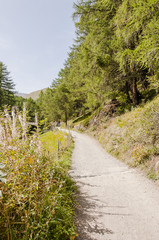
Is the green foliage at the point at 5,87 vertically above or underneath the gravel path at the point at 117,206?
above

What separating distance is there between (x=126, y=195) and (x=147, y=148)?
2.73 metres

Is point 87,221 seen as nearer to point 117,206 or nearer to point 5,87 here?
point 117,206

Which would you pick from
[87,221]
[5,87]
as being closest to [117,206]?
[87,221]

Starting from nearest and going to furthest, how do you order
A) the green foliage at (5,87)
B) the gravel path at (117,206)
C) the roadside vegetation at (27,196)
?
the roadside vegetation at (27,196), the gravel path at (117,206), the green foliage at (5,87)

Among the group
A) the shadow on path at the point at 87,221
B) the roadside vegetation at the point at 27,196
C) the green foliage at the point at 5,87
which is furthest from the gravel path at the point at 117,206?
the green foliage at the point at 5,87

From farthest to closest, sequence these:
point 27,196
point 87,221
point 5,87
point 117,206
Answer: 1. point 5,87
2. point 117,206
3. point 87,221
4. point 27,196

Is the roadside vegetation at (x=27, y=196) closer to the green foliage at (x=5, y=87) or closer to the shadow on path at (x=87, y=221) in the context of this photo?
the shadow on path at (x=87, y=221)

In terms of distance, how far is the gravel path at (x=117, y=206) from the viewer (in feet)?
9.89

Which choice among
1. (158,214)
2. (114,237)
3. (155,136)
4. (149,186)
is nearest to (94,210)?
(114,237)

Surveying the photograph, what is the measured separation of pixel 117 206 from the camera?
3908 mm

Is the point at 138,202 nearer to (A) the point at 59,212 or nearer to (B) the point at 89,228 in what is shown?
(B) the point at 89,228

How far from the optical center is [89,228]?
10.4 ft

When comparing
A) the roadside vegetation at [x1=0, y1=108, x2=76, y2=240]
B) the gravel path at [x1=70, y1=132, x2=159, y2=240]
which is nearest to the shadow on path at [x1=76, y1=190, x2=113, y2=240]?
the gravel path at [x1=70, y1=132, x2=159, y2=240]

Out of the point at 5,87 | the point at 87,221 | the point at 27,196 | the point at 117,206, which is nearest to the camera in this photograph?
the point at 27,196
